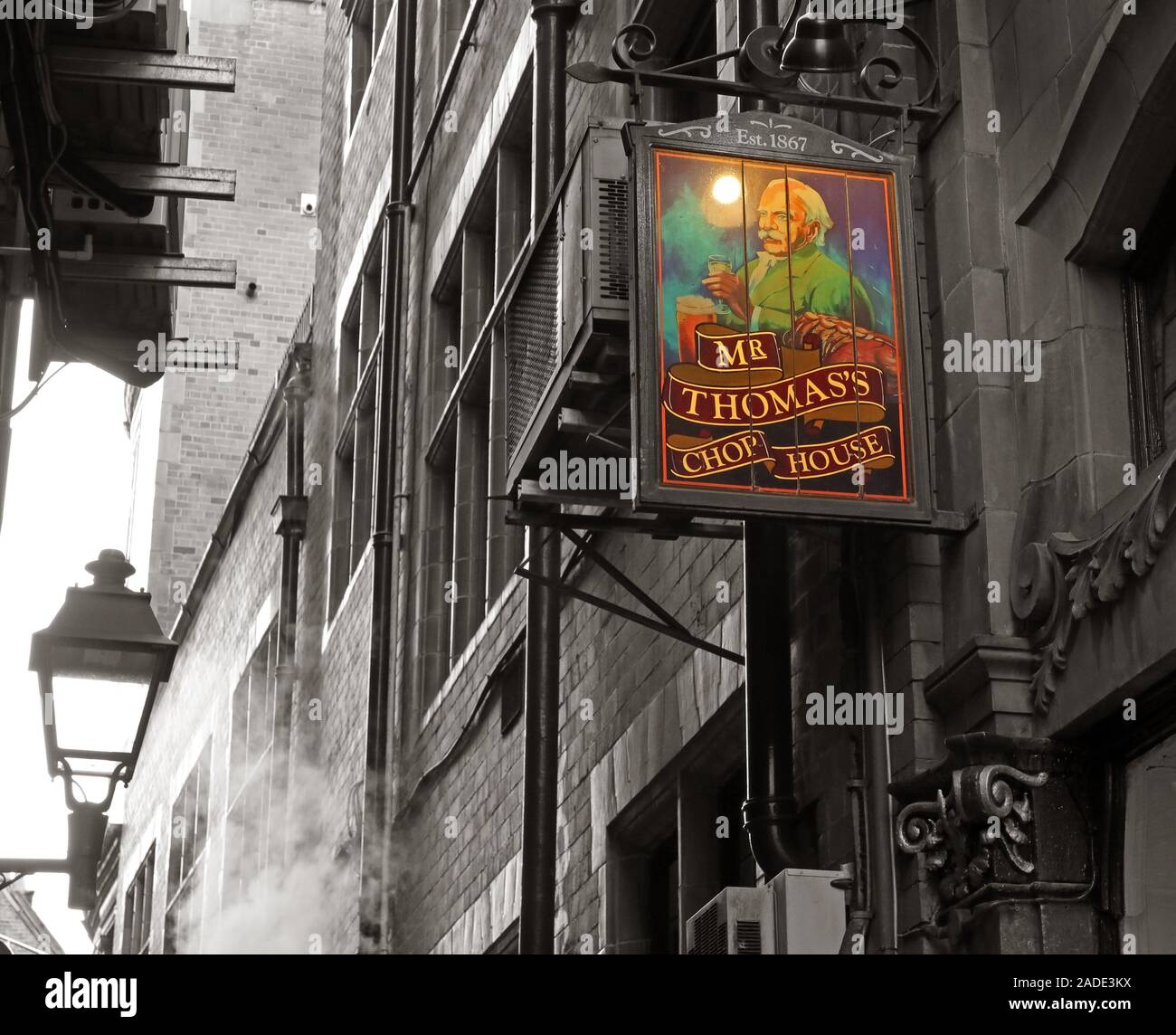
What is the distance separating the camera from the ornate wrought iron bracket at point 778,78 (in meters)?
8.30

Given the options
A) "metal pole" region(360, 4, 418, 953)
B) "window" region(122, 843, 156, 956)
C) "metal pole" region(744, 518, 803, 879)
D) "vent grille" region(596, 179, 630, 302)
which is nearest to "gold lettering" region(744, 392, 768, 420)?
"vent grille" region(596, 179, 630, 302)

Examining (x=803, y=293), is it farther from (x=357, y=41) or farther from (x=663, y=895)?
(x=357, y=41)

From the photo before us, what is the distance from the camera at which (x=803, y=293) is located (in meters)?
7.79

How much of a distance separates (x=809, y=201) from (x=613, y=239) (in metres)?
0.91

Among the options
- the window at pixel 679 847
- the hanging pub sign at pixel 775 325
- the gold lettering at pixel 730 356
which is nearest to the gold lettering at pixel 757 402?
the hanging pub sign at pixel 775 325

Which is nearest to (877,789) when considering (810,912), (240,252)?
(810,912)

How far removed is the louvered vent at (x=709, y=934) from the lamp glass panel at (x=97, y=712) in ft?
7.57

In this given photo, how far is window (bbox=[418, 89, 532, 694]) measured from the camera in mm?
15633

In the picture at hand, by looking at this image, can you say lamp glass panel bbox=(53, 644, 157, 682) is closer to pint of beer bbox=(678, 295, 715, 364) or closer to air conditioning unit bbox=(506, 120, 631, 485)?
air conditioning unit bbox=(506, 120, 631, 485)

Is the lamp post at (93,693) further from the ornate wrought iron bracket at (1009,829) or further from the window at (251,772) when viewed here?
the window at (251,772)
